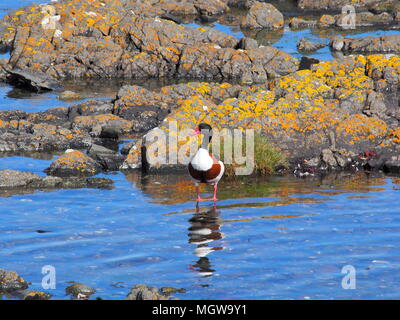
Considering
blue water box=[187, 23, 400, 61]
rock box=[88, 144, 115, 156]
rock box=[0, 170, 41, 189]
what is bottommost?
rock box=[0, 170, 41, 189]

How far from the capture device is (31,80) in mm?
33344

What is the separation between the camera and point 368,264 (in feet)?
47.7

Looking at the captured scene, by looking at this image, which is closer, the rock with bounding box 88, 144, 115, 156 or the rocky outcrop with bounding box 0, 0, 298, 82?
the rock with bounding box 88, 144, 115, 156

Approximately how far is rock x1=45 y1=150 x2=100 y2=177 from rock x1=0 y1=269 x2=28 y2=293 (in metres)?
8.20

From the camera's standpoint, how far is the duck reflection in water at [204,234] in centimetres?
1438

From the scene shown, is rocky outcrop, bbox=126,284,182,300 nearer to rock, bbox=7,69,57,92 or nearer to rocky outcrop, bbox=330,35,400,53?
rock, bbox=7,69,57,92

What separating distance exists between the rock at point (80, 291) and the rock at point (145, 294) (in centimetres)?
73

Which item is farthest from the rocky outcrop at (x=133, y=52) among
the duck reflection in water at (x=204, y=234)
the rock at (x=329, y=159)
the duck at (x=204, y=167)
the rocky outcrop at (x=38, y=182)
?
the duck reflection in water at (x=204, y=234)

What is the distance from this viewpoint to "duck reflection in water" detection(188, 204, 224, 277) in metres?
14.4

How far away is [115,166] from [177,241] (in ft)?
22.5

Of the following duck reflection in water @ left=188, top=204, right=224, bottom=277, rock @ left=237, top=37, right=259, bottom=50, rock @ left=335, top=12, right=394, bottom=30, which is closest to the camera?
duck reflection in water @ left=188, top=204, right=224, bottom=277

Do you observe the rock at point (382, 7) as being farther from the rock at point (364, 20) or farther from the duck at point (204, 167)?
the duck at point (204, 167)
